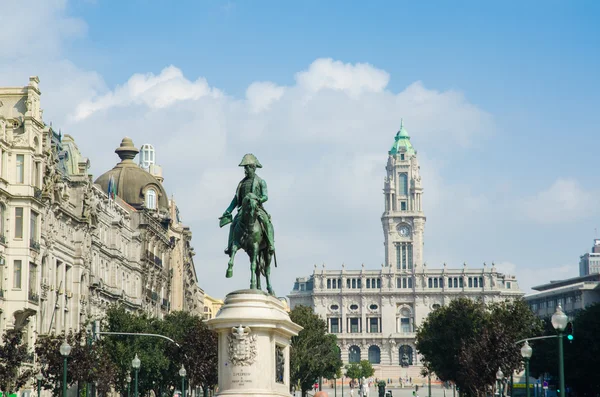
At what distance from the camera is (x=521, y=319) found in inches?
3996

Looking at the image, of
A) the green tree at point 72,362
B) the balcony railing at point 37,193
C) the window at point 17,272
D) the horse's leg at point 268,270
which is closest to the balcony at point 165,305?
the balcony railing at point 37,193

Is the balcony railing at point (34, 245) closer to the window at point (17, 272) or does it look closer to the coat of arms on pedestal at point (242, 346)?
the window at point (17, 272)

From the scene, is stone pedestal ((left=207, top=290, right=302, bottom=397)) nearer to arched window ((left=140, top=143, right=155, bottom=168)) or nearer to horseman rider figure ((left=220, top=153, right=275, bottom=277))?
horseman rider figure ((left=220, top=153, right=275, bottom=277))

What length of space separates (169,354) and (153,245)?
39.5m

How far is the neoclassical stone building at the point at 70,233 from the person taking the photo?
76.9 metres

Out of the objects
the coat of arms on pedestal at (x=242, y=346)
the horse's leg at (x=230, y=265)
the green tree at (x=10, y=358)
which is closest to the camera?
the coat of arms on pedestal at (x=242, y=346)

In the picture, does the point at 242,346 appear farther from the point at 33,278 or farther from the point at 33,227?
the point at 33,278

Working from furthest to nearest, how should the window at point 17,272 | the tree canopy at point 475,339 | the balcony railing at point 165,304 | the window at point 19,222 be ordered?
the balcony railing at point 165,304 < the tree canopy at point 475,339 < the window at point 19,222 < the window at point 17,272

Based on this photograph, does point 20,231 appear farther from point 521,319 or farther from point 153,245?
point 153,245

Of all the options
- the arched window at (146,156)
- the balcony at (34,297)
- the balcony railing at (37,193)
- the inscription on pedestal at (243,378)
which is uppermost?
the arched window at (146,156)

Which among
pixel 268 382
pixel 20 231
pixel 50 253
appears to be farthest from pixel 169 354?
pixel 268 382

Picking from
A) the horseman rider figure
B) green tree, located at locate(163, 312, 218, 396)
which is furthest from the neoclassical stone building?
the horseman rider figure

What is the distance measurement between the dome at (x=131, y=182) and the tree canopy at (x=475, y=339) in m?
35.1

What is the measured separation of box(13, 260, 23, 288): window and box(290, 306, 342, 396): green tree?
4041cm
